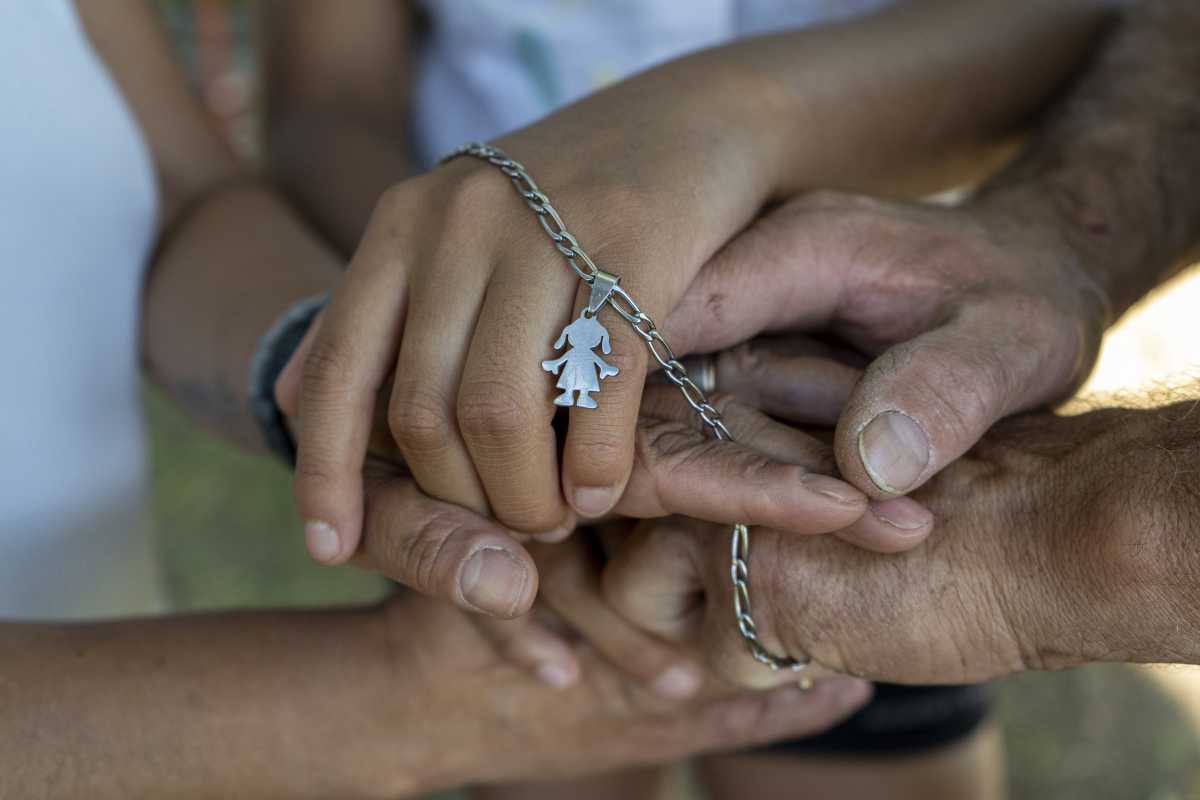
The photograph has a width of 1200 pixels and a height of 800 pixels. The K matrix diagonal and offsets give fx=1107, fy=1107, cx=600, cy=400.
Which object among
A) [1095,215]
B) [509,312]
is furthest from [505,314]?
[1095,215]

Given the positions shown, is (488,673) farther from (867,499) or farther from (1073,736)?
(1073,736)

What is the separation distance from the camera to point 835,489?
850mm

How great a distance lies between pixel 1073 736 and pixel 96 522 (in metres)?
2.03

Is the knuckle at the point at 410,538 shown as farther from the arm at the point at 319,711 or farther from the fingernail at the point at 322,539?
the arm at the point at 319,711

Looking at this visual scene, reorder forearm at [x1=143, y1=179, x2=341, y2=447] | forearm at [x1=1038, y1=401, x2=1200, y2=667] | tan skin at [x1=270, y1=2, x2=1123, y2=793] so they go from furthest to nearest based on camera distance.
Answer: forearm at [x1=143, y1=179, x2=341, y2=447], tan skin at [x1=270, y1=2, x2=1123, y2=793], forearm at [x1=1038, y1=401, x2=1200, y2=667]

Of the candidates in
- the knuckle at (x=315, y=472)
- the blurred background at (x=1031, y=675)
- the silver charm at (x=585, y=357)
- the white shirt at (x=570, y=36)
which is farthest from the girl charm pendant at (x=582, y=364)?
the blurred background at (x=1031, y=675)

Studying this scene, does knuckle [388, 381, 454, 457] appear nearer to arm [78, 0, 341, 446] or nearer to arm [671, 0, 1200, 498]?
arm [671, 0, 1200, 498]

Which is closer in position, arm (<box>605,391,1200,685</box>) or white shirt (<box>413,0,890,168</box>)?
arm (<box>605,391,1200,685</box>)

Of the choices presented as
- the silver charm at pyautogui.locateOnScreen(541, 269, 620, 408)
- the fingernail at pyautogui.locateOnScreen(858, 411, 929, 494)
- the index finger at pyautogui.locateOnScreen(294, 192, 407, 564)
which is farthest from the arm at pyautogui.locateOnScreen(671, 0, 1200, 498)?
the index finger at pyautogui.locateOnScreen(294, 192, 407, 564)

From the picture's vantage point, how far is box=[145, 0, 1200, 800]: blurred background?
7.64 ft

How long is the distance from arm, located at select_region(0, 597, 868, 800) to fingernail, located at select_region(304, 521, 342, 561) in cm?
20

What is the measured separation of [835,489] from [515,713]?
19.7 inches

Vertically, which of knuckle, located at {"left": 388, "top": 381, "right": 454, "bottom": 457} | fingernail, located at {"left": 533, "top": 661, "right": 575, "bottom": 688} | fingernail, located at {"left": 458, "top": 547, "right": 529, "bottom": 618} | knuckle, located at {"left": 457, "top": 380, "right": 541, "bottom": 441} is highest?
knuckle, located at {"left": 457, "top": 380, "right": 541, "bottom": 441}

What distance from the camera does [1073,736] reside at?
7.88ft
